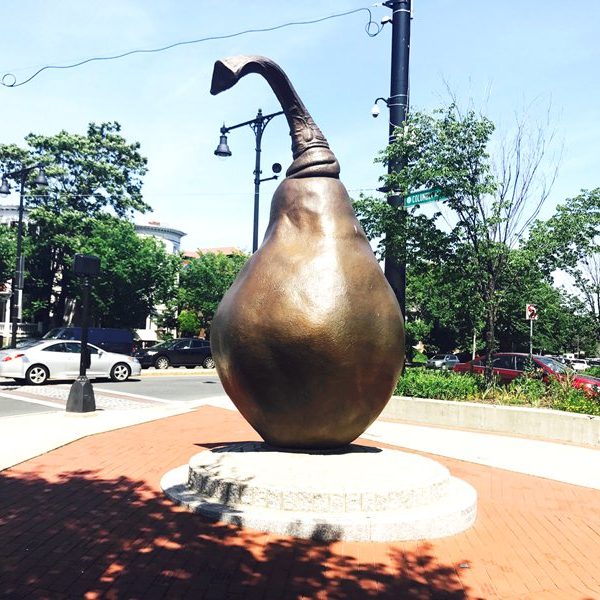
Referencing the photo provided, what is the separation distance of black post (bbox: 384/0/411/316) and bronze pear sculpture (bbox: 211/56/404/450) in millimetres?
5917

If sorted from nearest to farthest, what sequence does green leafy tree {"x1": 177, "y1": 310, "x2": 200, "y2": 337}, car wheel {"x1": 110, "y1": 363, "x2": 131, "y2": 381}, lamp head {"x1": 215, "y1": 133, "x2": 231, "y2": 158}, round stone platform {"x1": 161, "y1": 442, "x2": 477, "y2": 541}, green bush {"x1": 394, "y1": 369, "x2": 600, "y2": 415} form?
round stone platform {"x1": 161, "y1": 442, "x2": 477, "y2": 541}
green bush {"x1": 394, "y1": 369, "x2": 600, "y2": 415}
lamp head {"x1": 215, "y1": 133, "x2": 231, "y2": 158}
car wheel {"x1": 110, "y1": 363, "x2": 131, "y2": 381}
green leafy tree {"x1": 177, "y1": 310, "x2": 200, "y2": 337}

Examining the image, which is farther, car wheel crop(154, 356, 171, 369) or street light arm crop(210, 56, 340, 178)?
car wheel crop(154, 356, 171, 369)

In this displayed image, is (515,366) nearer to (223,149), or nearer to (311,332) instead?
(223,149)

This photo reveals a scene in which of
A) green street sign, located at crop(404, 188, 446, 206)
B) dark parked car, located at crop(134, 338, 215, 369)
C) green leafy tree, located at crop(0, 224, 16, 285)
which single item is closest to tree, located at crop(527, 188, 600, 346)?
green street sign, located at crop(404, 188, 446, 206)

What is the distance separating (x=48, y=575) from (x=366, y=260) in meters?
4.09

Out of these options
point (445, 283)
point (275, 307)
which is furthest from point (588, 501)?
point (445, 283)

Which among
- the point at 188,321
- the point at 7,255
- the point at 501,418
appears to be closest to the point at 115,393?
the point at 501,418

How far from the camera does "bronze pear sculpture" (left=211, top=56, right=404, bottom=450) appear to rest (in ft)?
19.6

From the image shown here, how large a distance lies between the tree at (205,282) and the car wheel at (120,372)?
1746 centimetres

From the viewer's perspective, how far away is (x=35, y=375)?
18.2 metres

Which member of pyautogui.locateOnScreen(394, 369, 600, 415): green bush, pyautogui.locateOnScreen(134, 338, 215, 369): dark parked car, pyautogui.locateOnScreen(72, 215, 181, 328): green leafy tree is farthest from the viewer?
pyautogui.locateOnScreen(72, 215, 181, 328): green leafy tree

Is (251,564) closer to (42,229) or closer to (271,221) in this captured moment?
(271,221)

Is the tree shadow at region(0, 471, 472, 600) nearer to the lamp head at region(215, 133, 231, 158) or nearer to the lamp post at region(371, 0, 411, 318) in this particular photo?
the lamp post at region(371, 0, 411, 318)

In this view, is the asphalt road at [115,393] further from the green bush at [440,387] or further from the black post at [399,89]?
the black post at [399,89]
